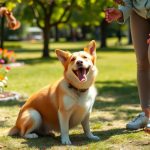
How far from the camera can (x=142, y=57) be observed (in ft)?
20.3

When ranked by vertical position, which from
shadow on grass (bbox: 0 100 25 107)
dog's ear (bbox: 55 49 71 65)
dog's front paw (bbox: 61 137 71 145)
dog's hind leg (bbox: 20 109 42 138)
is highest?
dog's ear (bbox: 55 49 71 65)

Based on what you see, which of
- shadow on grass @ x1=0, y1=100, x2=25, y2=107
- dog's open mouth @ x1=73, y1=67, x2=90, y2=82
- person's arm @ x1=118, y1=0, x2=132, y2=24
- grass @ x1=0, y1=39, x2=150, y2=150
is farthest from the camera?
shadow on grass @ x1=0, y1=100, x2=25, y2=107

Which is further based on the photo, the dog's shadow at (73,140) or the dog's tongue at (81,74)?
the dog's shadow at (73,140)

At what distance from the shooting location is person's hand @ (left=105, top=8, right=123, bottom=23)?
5.84m

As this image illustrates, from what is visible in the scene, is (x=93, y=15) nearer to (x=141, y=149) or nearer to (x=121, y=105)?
(x=121, y=105)

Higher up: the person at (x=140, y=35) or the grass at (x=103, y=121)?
the person at (x=140, y=35)

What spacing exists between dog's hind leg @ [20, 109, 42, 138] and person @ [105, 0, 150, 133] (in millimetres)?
1384

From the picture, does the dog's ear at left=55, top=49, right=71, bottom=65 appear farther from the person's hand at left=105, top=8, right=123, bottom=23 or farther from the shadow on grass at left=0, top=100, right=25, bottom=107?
the shadow on grass at left=0, top=100, right=25, bottom=107

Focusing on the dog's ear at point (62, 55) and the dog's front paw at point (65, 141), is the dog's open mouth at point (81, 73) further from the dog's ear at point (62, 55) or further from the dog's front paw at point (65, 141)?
the dog's front paw at point (65, 141)

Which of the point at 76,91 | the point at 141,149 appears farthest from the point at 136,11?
the point at 141,149

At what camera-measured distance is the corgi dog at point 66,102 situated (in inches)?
216

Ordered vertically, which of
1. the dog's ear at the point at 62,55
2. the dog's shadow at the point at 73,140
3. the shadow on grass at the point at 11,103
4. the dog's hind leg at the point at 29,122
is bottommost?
the shadow on grass at the point at 11,103

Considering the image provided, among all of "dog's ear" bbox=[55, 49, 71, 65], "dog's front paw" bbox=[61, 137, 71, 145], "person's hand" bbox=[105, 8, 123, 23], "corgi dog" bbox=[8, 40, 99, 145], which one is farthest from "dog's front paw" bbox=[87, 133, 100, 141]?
"person's hand" bbox=[105, 8, 123, 23]

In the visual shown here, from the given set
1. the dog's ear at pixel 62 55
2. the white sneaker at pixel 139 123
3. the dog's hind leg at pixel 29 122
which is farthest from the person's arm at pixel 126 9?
the dog's hind leg at pixel 29 122
